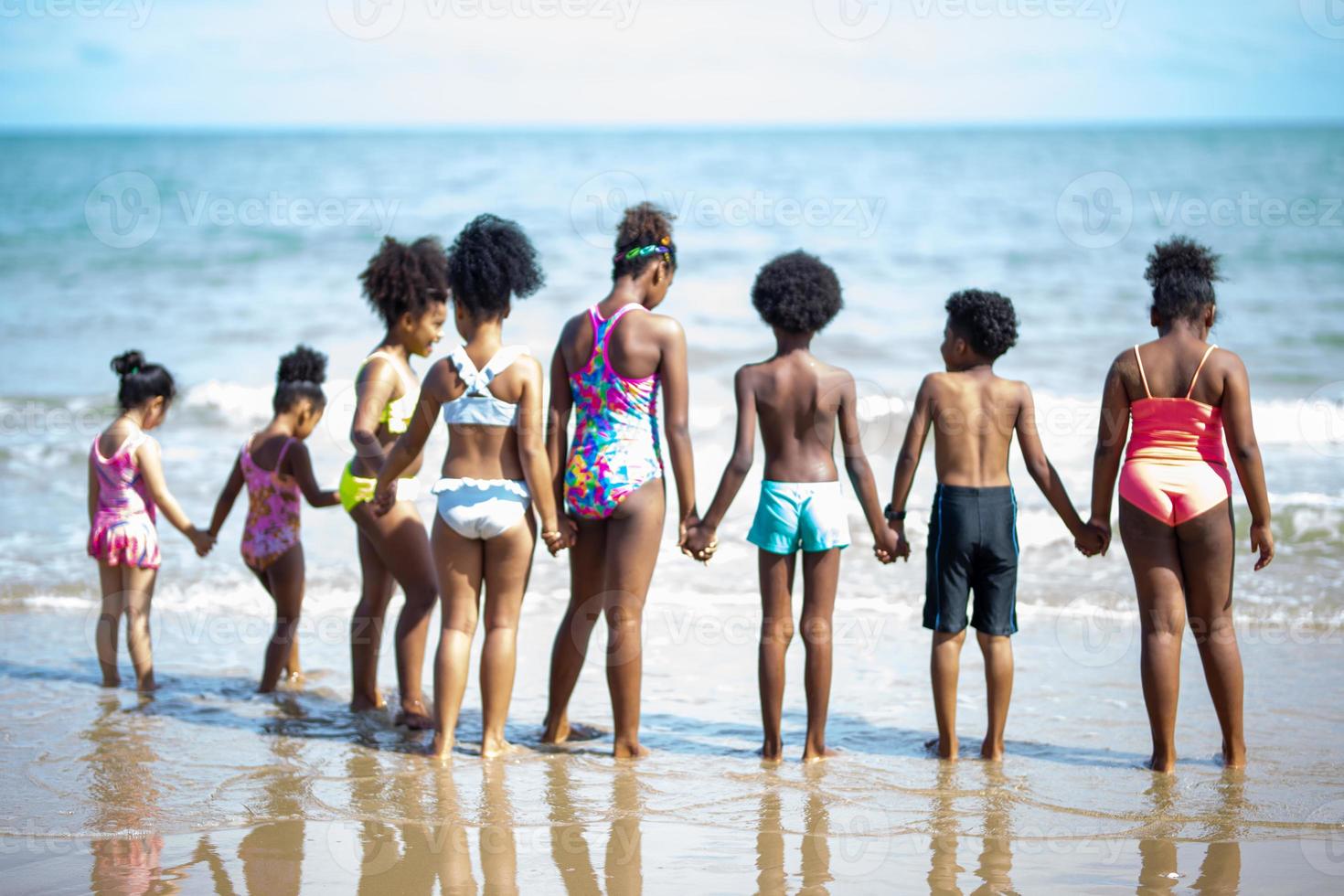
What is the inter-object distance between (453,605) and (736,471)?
1.20 m

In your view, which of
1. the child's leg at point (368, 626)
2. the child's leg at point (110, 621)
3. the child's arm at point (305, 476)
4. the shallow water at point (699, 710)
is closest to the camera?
the shallow water at point (699, 710)

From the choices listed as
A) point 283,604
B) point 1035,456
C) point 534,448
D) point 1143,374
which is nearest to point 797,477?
point 1035,456

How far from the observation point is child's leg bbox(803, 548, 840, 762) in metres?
4.77

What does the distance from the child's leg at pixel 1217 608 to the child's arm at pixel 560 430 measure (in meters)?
2.32

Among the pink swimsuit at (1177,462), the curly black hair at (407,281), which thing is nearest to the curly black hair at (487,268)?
the curly black hair at (407,281)

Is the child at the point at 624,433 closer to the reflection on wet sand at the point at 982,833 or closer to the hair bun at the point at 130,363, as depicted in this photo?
the reflection on wet sand at the point at 982,833

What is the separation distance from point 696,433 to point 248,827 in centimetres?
820

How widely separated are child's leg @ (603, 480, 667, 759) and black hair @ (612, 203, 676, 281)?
2.72 ft

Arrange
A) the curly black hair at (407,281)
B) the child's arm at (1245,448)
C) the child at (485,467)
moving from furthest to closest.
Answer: the curly black hair at (407,281) < the child at (485,467) < the child's arm at (1245,448)

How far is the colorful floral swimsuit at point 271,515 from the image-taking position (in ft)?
18.7

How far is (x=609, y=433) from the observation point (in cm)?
470

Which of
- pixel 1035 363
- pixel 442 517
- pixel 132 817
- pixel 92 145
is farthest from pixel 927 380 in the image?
pixel 92 145

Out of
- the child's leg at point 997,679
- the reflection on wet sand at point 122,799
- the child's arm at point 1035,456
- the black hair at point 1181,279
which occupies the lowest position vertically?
the reflection on wet sand at point 122,799

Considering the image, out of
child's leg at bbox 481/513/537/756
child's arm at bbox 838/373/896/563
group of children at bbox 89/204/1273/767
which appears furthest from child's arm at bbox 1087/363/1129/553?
Answer: child's leg at bbox 481/513/537/756
